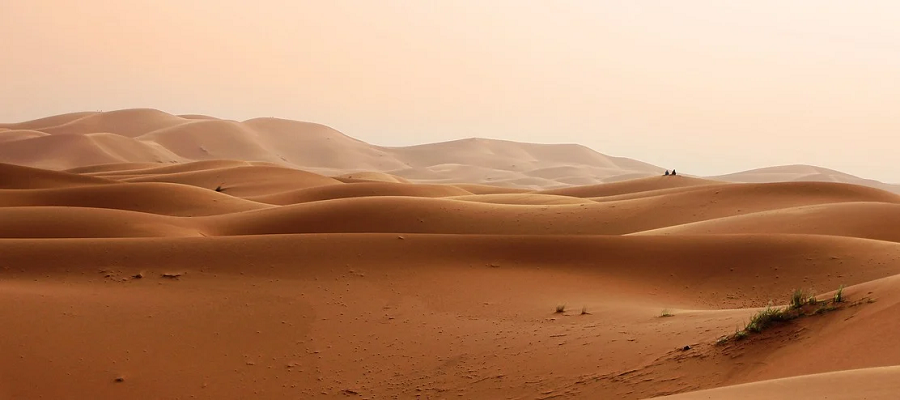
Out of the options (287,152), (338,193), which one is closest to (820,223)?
(338,193)

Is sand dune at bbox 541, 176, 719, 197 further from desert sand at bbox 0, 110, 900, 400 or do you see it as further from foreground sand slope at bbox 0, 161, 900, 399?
foreground sand slope at bbox 0, 161, 900, 399

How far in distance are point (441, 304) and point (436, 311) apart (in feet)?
1.06

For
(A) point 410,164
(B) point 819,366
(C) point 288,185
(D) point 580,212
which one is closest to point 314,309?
(B) point 819,366

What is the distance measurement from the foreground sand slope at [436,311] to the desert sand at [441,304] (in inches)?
1.3

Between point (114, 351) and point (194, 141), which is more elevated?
point (194, 141)

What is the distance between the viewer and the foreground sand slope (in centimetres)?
682

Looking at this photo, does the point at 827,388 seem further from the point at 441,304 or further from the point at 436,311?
the point at 441,304

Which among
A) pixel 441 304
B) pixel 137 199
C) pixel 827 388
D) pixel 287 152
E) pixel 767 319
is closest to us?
pixel 827 388

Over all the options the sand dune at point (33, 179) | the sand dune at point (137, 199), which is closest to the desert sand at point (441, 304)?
the sand dune at point (137, 199)

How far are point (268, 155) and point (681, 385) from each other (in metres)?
113

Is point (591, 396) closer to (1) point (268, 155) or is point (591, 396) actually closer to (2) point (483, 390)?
(2) point (483, 390)

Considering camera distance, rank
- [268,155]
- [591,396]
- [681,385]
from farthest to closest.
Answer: [268,155]
[591,396]
[681,385]

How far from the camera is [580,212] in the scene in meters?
21.0

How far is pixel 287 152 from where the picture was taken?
127750 mm
